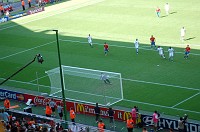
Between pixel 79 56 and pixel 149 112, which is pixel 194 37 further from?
pixel 149 112

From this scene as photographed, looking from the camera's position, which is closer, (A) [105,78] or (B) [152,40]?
(A) [105,78]

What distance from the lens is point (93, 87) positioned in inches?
1475

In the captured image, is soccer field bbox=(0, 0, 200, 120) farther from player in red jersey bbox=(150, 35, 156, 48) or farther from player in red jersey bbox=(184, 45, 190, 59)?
player in red jersey bbox=(184, 45, 190, 59)

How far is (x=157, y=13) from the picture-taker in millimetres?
61688

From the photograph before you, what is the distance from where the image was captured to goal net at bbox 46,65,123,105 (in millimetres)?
36844

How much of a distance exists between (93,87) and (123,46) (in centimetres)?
1501

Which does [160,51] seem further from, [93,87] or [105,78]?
[93,87]

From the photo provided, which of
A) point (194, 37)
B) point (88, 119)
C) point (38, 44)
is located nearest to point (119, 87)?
point (88, 119)

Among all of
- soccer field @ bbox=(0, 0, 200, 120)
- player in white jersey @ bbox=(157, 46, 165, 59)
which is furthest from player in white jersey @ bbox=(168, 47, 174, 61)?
player in white jersey @ bbox=(157, 46, 165, 59)

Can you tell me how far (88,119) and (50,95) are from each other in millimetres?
5194

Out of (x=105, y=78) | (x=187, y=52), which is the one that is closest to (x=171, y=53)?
(x=187, y=52)

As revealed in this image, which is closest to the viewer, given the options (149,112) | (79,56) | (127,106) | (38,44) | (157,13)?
(149,112)

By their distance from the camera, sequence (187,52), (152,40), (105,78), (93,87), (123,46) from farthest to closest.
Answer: (123,46) < (152,40) < (187,52) < (105,78) < (93,87)

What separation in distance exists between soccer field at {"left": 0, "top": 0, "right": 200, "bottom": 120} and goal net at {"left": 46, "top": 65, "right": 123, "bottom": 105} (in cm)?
118
